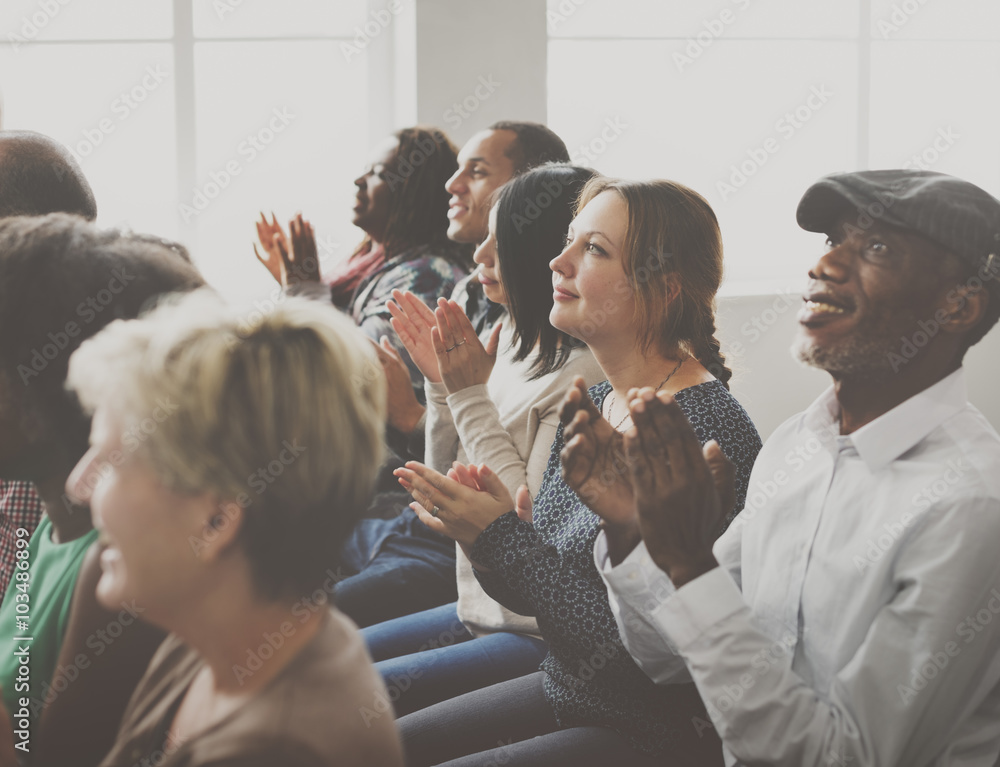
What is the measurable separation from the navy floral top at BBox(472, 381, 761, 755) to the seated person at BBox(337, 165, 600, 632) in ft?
0.75

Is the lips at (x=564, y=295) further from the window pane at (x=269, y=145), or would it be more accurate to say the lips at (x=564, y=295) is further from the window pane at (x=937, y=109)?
the window pane at (x=937, y=109)

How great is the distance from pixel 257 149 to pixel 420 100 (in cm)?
69

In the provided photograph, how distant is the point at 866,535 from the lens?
2.96 feet

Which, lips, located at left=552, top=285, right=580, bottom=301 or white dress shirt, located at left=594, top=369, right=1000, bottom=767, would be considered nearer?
white dress shirt, located at left=594, top=369, right=1000, bottom=767

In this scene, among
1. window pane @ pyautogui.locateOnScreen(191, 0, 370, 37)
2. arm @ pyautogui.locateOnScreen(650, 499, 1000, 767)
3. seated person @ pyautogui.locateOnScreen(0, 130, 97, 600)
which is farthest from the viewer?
window pane @ pyautogui.locateOnScreen(191, 0, 370, 37)

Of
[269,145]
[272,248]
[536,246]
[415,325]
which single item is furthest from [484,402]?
[269,145]

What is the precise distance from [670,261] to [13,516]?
2.86 feet

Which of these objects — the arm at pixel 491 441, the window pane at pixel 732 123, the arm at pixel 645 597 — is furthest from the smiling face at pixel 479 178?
the window pane at pixel 732 123

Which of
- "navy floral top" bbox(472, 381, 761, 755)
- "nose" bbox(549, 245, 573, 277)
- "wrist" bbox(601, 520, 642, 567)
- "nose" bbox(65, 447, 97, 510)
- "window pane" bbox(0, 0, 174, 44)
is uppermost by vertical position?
"window pane" bbox(0, 0, 174, 44)

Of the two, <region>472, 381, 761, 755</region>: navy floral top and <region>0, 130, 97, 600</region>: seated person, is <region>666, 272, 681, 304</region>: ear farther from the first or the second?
<region>0, 130, 97, 600</region>: seated person

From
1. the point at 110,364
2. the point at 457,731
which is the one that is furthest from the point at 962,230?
the point at 457,731

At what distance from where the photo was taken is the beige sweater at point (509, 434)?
145 cm

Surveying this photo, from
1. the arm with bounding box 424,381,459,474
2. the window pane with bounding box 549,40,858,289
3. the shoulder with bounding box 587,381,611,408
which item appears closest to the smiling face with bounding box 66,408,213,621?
the shoulder with bounding box 587,381,611,408

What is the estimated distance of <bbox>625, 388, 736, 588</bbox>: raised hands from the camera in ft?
2.75
